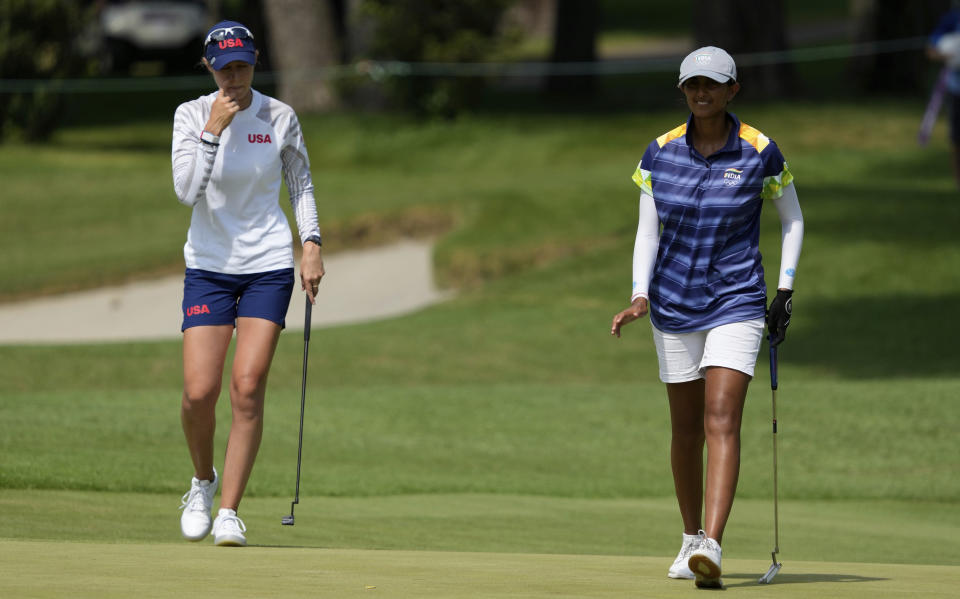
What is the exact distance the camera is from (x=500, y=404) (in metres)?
13.5

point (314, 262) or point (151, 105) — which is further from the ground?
point (151, 105)

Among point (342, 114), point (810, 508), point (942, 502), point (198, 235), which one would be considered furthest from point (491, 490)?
point (342, 114)

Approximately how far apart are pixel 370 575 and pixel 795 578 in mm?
1699

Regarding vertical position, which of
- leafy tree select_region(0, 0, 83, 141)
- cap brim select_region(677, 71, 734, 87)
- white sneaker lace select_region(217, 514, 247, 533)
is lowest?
white sneaker lace select_region(217, 514, 247, 533)

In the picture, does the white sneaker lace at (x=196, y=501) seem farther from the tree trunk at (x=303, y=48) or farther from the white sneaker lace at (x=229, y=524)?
the tree trunk at (x=303, y=48)

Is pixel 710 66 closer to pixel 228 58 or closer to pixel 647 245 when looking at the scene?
pixel 647 245

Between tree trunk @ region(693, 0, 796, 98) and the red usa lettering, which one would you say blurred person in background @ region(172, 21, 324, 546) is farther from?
tree trunk @ region(693, 0, 796, 98)

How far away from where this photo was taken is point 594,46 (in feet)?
126

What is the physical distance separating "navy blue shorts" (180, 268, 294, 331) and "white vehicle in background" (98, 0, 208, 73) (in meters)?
34.1

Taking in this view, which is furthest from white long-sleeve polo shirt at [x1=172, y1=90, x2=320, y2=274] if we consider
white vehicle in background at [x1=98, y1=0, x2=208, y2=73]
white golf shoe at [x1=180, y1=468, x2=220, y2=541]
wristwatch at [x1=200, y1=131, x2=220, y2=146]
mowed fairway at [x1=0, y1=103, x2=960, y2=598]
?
white vehicle in background at [x1=98, y1=0, x2=208, y2=73]

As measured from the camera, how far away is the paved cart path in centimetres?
1948

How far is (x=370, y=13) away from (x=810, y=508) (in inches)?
803

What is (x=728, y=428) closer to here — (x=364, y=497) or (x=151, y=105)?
(x=364, y=497)

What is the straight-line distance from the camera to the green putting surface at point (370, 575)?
516 cm
